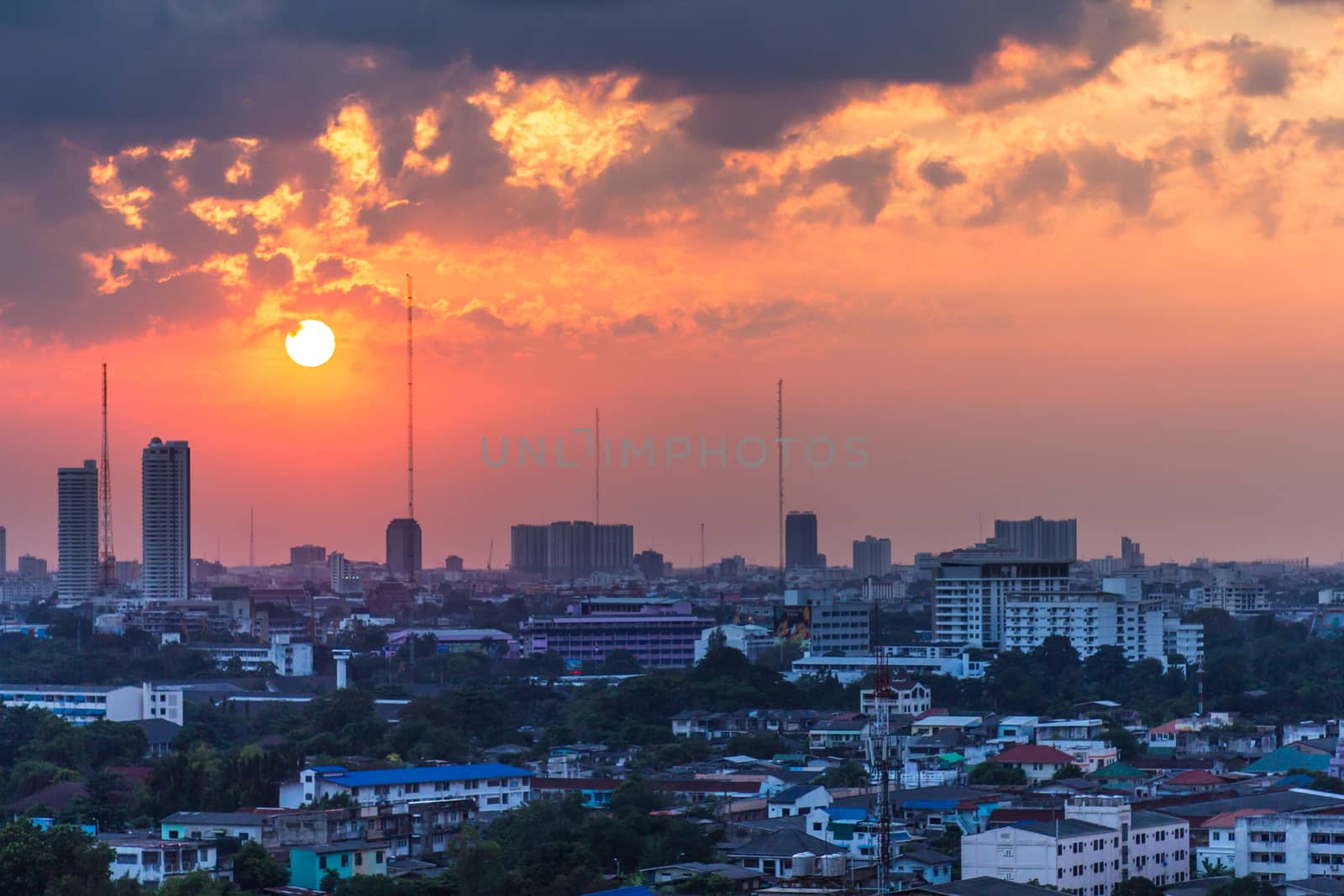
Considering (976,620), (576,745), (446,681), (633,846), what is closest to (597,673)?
(446,681)

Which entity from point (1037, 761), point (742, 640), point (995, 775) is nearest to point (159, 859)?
point (995, 775)

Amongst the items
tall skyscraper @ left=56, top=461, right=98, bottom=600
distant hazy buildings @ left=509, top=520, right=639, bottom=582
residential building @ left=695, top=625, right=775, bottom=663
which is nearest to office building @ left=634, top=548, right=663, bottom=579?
distant hazy buildings @ left=509, top=520, right=639, bottom=582

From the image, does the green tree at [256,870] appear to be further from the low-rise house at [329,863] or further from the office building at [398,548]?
the office building at [398,548]

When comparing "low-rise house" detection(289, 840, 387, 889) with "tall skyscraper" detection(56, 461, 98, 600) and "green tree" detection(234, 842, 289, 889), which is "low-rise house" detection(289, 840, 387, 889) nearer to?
"green tree" detection(234, 842, 289, 889)

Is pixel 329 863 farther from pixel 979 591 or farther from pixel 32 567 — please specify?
pixel 32 567

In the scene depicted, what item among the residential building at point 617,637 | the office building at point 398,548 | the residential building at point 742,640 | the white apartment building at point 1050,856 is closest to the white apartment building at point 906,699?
the residential building at point 742,640

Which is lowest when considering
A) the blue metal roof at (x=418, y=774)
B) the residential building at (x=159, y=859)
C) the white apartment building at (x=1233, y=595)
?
the residential building at (x=159, y=859)

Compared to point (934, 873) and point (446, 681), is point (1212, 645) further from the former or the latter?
point (934, 873)
